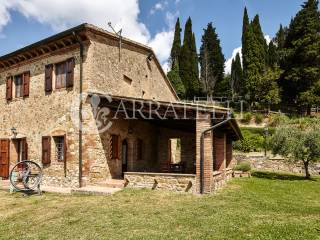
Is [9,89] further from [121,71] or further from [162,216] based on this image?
[162,216]

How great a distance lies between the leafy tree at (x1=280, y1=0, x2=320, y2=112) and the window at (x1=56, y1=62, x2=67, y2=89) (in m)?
24.5

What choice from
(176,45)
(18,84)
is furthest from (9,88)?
(176,45)

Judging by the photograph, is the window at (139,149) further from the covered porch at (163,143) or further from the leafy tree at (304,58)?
the leafy tree at (304,58)

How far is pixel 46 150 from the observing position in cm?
1413

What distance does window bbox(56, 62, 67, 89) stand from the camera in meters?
13.9

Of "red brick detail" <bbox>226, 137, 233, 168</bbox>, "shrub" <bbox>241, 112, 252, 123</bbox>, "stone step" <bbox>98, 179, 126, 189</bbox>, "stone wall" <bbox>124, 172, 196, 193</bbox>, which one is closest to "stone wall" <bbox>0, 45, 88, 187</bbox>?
"stone step" <bbox>98, 179, 126, 189</bbox>

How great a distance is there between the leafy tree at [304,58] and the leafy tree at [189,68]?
36.2ft

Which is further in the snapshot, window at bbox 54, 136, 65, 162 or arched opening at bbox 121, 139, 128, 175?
arched opening at bbox 121, 139, 128, 175

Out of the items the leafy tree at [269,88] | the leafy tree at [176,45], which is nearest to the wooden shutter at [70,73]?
the leafy tree at [269,88]

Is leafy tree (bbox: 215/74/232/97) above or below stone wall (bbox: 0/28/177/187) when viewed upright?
above

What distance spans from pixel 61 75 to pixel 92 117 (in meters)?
2.60

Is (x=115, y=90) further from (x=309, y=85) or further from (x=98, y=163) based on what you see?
(x=309, y=85)

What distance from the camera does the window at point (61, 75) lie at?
13864 millimetres

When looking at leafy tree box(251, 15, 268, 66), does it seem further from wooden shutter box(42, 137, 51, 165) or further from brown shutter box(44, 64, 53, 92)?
wooden shutter box(42, 137, 51, 165)
